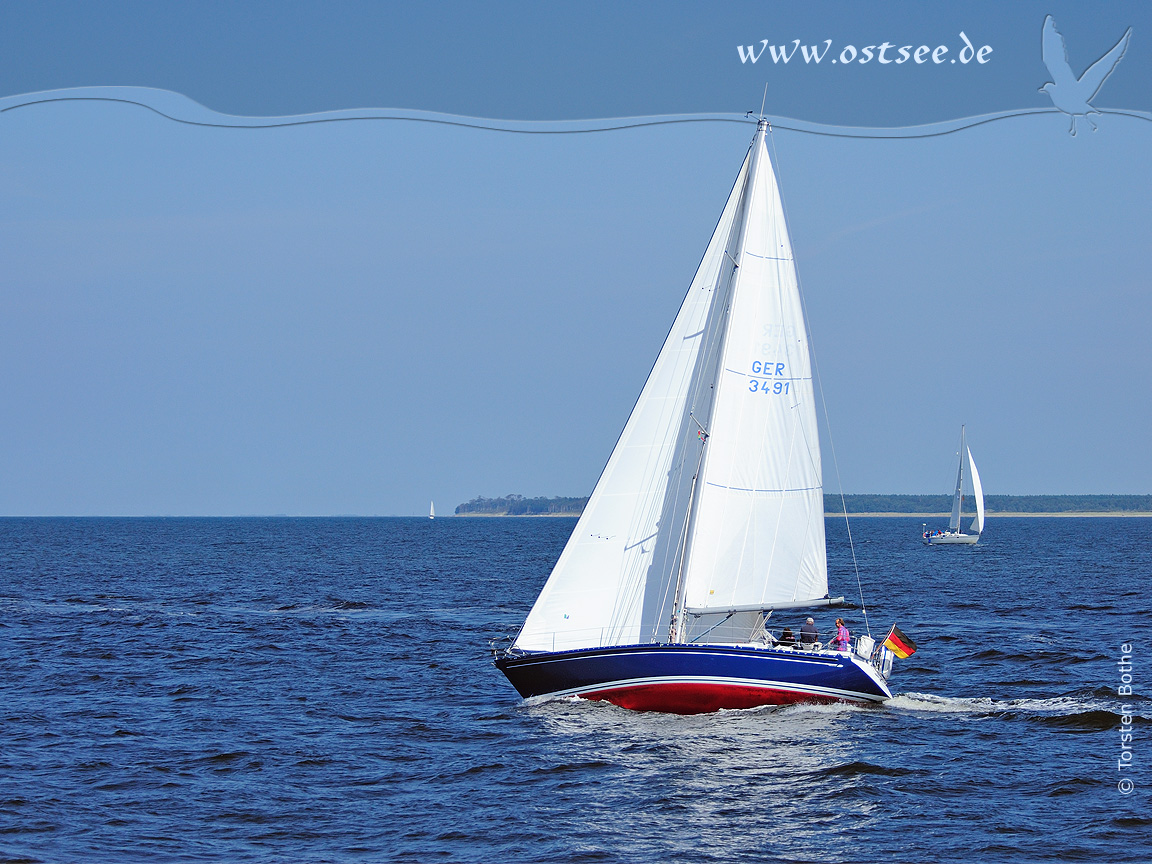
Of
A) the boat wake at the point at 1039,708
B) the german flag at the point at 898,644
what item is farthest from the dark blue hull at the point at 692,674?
the boat wake at the point at 1039,708

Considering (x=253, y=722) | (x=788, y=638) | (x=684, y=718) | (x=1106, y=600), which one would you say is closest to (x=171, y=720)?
(x=253, y=722)

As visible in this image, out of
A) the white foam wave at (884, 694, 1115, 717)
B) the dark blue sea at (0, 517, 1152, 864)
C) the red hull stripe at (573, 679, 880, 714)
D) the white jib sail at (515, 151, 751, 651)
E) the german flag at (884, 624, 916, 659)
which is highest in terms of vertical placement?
the white jib sail at (515, 151, 751, 651)

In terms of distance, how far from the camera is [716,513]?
87.5 ft

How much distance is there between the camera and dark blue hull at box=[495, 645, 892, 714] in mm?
25531

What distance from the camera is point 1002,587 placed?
221 ft

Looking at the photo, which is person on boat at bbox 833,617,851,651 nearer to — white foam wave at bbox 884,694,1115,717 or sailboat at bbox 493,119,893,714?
sailboat at bbox 493,119,893,714

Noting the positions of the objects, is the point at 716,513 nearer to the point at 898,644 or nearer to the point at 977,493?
Result: the point at 898,644

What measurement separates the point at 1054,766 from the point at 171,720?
20.3 m

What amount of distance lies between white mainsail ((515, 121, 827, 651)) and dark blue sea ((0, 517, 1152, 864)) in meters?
2.67

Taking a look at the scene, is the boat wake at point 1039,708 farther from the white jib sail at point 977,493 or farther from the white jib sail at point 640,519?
the white jib sail at point 977,493

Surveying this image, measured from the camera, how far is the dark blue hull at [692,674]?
1005 inches

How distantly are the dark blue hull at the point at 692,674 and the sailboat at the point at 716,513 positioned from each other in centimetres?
4

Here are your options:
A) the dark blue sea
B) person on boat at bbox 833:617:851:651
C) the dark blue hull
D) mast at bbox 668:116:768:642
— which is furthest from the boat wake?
mast at bbox 668:116:768:642

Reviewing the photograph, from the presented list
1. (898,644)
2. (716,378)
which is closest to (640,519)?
(716,378)
